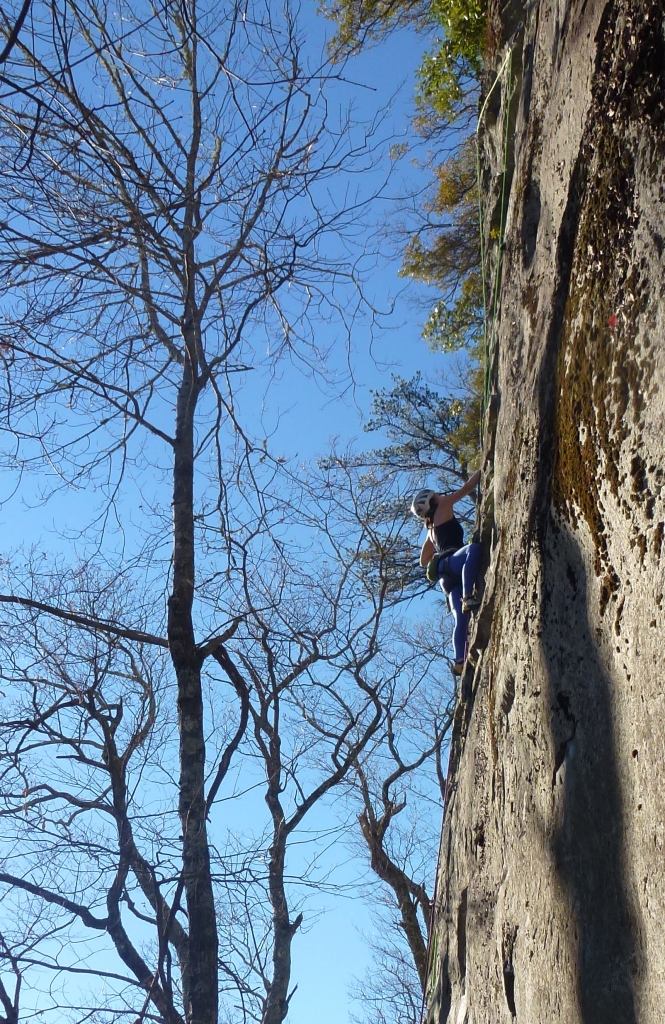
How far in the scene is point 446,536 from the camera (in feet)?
21.1

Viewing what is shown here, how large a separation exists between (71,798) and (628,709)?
10.1m

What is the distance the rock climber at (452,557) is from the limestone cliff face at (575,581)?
0.89m

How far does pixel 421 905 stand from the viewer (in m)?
12.7

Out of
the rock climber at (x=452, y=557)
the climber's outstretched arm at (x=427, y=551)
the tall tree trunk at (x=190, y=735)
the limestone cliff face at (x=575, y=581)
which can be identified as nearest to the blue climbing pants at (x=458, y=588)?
the rock climber at (x=452, y=557)

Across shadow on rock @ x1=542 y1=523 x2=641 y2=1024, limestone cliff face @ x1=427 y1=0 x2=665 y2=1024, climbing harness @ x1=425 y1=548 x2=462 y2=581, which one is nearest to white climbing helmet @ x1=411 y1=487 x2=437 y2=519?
climbing harness @ x1=425 y1=548 x2=462 y2=581

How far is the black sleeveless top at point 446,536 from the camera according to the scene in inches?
252

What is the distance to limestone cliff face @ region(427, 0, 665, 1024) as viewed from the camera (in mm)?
2219

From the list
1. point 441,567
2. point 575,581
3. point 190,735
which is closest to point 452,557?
point 441,567

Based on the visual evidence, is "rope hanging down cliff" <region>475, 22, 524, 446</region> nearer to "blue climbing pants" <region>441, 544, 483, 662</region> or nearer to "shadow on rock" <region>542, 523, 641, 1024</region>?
"blue climbing pants" <region>441, 544, 483, 662</region>

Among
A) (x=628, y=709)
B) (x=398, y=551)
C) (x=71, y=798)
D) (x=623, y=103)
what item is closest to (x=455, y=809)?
(x=628, y=709)

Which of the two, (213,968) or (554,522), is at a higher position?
(554,522)

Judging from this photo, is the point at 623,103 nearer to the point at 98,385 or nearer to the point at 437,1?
the point at 98,385

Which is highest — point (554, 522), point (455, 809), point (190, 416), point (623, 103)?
point (190, 416)

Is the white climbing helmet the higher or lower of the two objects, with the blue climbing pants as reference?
higher
